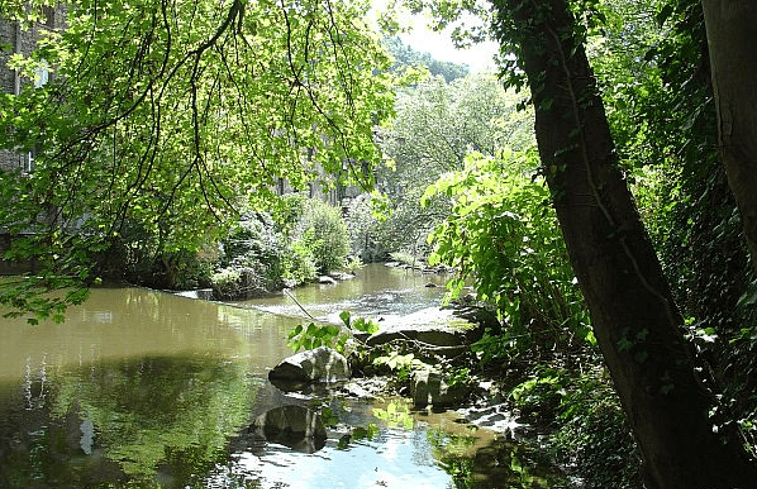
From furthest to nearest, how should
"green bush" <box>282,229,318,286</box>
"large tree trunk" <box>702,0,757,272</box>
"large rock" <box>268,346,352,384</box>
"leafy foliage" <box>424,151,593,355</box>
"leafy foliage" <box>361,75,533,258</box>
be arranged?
"leafy foliage" <box>361,75,533,258</box> → "green bush" <box>282,229,318,286</box> → "large rock" <box>268,346,352,384</box> → "leafy foliage" <box>424,151,593,355</box> → "large tree trunk" <box>702,0,757,272</box>

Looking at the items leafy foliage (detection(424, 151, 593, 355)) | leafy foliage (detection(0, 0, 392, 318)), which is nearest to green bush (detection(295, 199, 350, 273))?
leafy foliage (detection(0, 0, 392, 318))

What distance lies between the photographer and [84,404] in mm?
7734

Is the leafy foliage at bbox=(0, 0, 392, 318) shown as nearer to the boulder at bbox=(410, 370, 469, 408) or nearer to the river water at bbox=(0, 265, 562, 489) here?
the river water at bbox=(0, 265, 562, 489)

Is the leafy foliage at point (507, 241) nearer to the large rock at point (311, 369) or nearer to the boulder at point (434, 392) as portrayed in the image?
the boulder at point (434, 392)

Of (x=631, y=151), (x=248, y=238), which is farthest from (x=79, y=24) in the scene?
(x=248, y=238)

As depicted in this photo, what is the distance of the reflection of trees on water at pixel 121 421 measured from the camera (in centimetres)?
554

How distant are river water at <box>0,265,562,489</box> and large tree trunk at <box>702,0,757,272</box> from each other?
383cm

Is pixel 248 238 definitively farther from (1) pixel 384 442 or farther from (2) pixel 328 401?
(1) pixel 384 442

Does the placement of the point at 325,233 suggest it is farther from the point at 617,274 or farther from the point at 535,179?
the point at 617,274

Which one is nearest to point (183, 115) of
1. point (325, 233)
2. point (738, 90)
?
point (738, 90)

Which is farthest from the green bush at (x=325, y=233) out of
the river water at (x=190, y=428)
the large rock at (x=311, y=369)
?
the large rock at (x=311, y=369)

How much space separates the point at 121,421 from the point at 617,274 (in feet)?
20.0

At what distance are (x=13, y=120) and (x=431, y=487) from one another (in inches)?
197

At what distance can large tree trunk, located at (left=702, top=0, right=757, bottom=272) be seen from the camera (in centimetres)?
157
